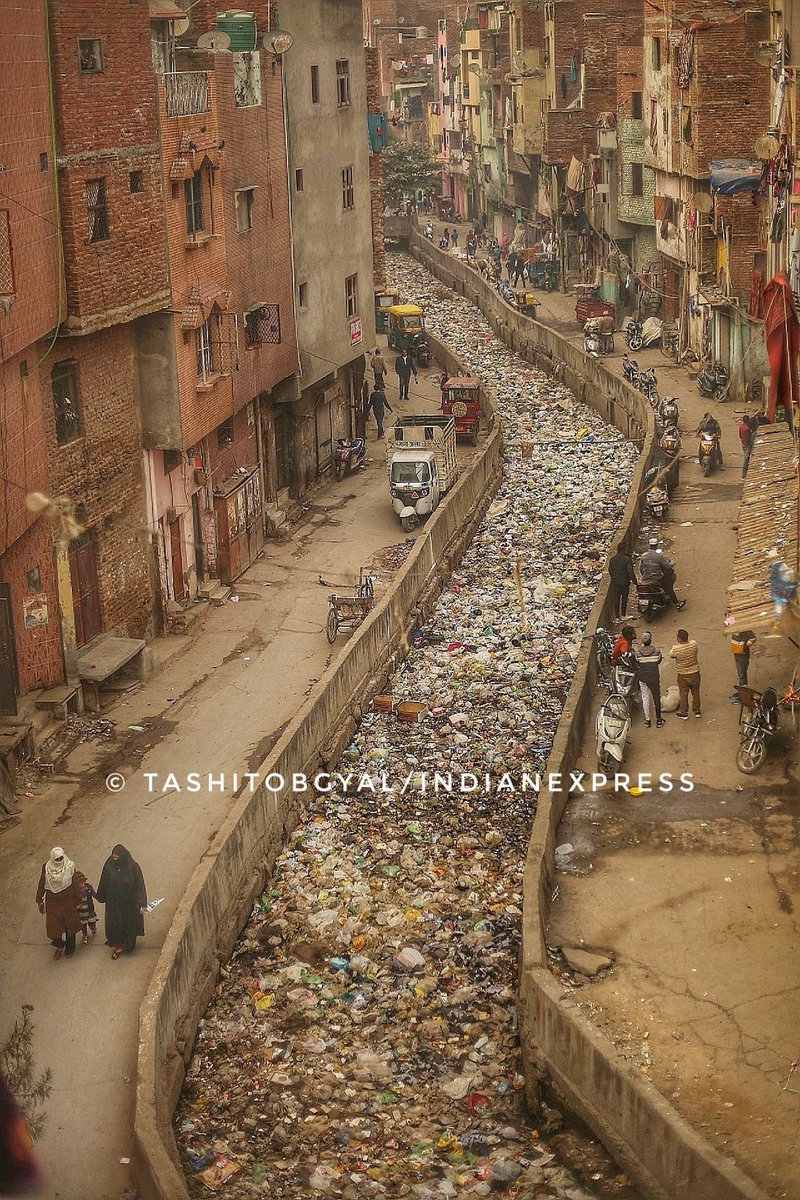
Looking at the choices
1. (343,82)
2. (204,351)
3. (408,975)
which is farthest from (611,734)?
(343,82)

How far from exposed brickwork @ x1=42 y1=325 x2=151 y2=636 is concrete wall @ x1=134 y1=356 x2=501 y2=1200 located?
3.78 metres

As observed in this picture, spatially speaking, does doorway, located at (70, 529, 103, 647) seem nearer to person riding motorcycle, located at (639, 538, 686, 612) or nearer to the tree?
person riding motorcycle, located at (639, 538, 686, 612)

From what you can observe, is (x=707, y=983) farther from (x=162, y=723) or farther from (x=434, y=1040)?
(x=162, y=723)

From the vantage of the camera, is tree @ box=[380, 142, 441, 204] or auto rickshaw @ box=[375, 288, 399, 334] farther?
tree @ box=[380, 142, 441, 204]

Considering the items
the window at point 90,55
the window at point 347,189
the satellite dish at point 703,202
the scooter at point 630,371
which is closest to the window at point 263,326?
the window at point 347,189

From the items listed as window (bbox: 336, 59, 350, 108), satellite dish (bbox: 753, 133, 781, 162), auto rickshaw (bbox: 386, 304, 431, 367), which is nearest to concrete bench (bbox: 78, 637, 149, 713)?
satellite dish (bbox: 753, 133, 781, 162)

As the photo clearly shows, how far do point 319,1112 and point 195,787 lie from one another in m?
6.09

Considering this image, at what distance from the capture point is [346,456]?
3609cm

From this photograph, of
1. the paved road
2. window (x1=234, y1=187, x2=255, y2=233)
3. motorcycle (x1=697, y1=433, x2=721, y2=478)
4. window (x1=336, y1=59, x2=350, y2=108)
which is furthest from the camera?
window (x1=336, y1=59, x2=350, y2=108)

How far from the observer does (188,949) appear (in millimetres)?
14883

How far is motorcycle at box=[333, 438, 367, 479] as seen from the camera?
1420 inches

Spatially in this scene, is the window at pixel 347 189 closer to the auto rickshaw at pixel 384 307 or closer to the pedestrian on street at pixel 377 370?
the pedestrian on street at pixel 377 370

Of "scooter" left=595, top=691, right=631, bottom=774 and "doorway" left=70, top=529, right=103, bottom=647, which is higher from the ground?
"doorway" left=70, top=529, right=103, bottom=647

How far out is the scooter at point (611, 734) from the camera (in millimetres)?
18906
